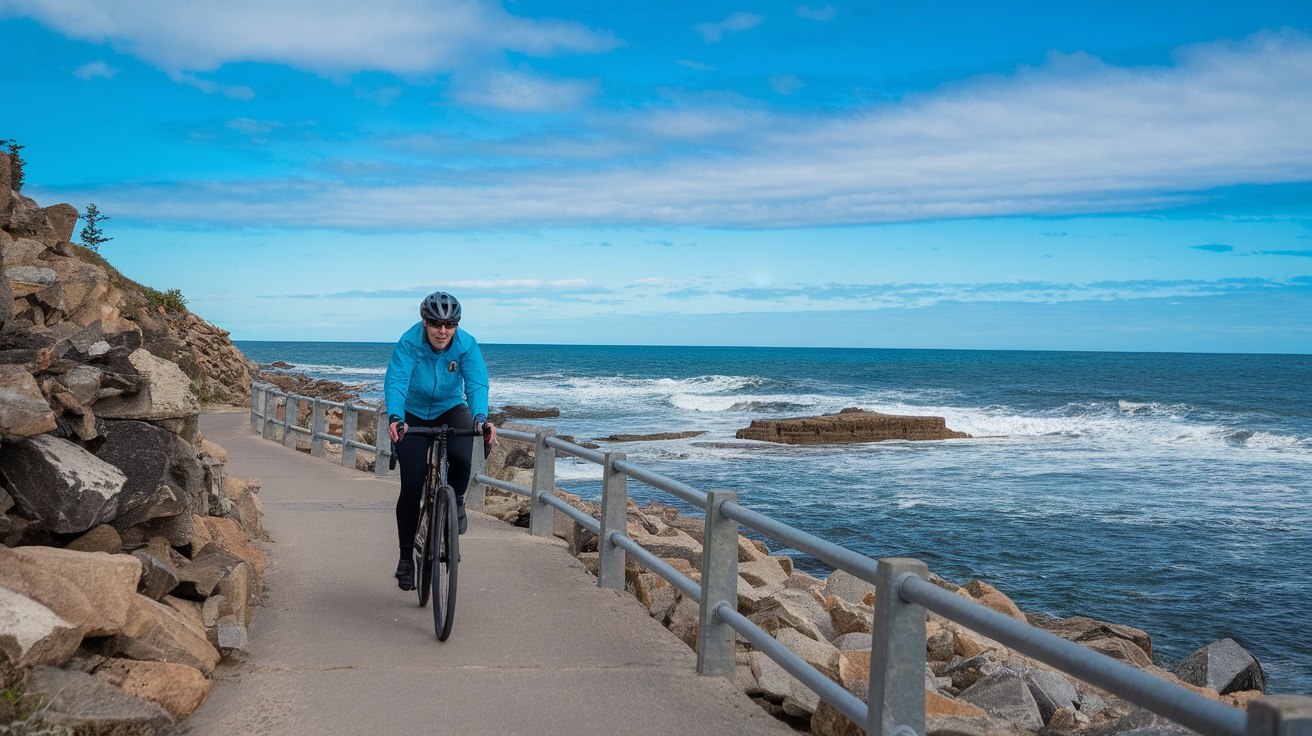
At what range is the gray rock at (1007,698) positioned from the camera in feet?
20.4

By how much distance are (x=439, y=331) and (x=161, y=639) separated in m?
2.35

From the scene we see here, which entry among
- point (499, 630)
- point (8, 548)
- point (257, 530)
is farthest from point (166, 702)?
point (257, 530)

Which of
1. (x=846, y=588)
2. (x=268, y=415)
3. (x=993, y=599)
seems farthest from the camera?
(x=268, y=415)

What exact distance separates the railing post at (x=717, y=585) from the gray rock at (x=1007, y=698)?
66.5 inches

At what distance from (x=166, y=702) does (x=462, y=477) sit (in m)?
2.36

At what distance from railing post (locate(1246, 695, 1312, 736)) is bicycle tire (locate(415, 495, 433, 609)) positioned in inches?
191

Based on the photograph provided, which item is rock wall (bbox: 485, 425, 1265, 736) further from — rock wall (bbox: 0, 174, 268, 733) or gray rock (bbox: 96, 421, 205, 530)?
gray rock (bbox: 96, 421, 205, 530)

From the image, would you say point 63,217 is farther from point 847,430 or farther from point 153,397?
point 847,430

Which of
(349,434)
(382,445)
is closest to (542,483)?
(382,445)

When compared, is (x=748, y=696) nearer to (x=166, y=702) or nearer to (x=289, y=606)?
(x=166, y=702)

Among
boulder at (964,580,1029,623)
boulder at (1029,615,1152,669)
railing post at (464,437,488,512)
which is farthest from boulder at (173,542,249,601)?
boulder at (964,580,1029,623)

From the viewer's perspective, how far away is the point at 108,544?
18.2ft

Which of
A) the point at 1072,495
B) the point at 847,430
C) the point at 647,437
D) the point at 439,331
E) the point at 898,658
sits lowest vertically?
the point at 647,437

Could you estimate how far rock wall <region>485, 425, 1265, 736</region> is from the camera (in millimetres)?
5145
